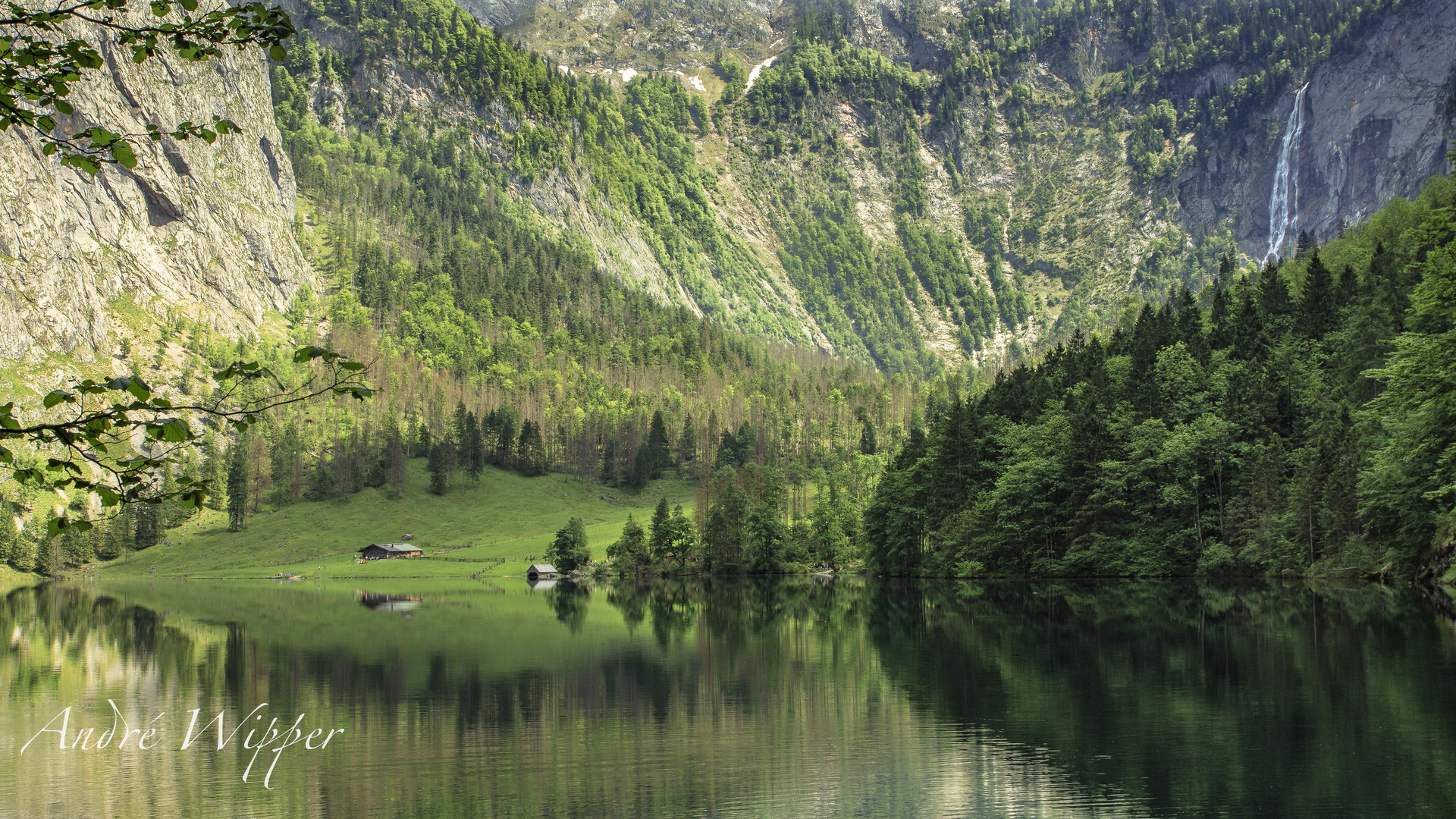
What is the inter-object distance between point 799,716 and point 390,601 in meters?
86.8

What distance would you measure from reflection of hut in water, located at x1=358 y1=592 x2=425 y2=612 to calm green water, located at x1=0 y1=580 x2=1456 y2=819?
30.4 metres

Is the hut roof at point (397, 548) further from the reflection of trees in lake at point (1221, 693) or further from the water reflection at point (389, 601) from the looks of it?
the reflection of trees in lake at point (1221, 693)

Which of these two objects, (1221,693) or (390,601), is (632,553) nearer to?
(390,601)

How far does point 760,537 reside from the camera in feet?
497

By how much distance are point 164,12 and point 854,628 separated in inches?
2207

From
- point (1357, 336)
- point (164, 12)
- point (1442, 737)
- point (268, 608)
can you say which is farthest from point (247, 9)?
point (268, 608)

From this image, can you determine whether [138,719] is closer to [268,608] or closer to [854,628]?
[854,628]

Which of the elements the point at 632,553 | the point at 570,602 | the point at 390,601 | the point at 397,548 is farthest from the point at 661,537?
the point at 397,548

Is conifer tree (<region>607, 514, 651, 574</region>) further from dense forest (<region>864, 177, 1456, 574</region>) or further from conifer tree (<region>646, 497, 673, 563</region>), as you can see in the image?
dense forest (<region>864, 177, 1456, 574</region>)

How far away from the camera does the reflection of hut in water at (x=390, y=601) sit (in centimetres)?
9831

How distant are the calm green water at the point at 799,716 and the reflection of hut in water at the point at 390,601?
30420mm

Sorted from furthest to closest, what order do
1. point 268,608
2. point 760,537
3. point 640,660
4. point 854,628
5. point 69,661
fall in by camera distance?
point 760,537
point 268,608
point 854,628
point 69,661
point 640,660

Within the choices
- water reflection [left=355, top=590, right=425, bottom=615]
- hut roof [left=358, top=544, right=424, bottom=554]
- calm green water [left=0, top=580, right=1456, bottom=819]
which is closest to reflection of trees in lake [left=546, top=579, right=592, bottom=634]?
calm green water [left=0, top=580, right=1456, bottom=819]

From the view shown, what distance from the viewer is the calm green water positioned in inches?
933
